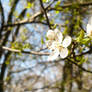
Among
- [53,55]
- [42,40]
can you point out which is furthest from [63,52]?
[42,40]

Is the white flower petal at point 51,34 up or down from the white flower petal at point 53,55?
up

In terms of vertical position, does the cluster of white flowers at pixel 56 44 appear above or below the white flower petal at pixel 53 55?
above

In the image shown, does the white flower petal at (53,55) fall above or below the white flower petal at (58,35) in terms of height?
below

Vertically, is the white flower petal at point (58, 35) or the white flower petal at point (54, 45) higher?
the white flower petal at point (58, 35)

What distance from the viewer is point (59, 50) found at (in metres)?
0.76

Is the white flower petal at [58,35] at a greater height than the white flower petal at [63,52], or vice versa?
the white flower petal at [58,35]

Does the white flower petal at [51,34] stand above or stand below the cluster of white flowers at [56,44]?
above

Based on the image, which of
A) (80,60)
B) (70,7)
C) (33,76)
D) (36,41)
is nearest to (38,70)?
(33,76)

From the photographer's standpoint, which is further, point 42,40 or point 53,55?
point 42,40

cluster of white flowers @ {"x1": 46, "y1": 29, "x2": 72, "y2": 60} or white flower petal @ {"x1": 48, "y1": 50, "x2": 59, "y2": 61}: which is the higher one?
cluster of white flowers @ {"x1": 46, "y1": 29, "x2": 72, "y2": 60}

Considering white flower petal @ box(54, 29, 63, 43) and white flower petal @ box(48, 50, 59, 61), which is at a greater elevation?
white flower petal @ box(54, 29, 63, 43)

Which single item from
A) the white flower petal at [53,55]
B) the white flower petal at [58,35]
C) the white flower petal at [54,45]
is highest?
the white flower petal at [58,35]

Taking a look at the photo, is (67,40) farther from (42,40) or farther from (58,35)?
(42,40)

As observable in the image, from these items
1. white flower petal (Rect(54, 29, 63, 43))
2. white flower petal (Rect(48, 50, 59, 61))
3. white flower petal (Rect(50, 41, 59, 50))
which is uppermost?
white flower petal (Rect(54, 29, 63, 43))
